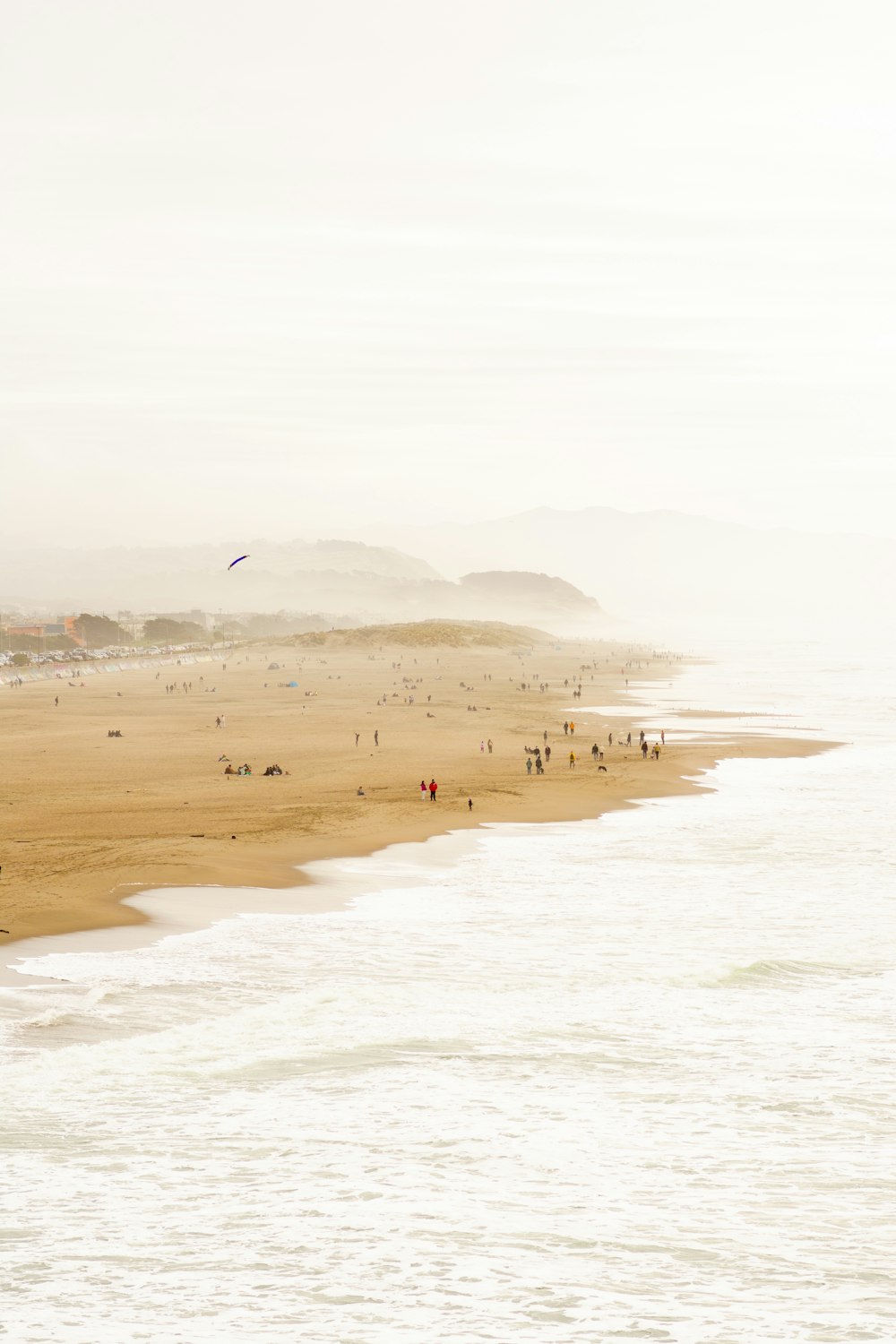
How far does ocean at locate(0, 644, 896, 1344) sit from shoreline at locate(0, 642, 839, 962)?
2.01 metres

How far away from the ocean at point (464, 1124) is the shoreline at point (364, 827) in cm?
201

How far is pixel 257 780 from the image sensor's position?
4216cm

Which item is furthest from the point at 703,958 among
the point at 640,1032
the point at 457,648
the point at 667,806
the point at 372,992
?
the point at 457,648

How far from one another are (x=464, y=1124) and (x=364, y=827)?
19172 mm

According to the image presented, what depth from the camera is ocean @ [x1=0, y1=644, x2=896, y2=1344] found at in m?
10.7

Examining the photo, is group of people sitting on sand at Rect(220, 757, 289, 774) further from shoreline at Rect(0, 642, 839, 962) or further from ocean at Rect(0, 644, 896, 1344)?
ocean at Rect(0, 644, 896, 1344)

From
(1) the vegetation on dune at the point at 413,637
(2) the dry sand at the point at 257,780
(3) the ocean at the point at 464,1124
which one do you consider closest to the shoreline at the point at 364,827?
(2) the dry sand at the point at 257,780

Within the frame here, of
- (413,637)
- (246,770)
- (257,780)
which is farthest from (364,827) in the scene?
(413,637)

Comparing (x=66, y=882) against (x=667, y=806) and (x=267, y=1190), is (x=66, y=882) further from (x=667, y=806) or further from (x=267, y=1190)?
(x=667, y=806)

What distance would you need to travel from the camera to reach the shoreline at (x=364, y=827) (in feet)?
77.2

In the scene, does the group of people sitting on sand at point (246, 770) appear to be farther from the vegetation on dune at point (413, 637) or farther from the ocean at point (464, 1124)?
the vegetation on dune at point (413, 637)

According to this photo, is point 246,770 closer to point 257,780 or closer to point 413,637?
point 257,780

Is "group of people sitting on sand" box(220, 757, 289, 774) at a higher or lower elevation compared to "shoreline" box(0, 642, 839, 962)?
higher

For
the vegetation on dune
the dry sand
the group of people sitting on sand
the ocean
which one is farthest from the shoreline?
the vegetation on dune
